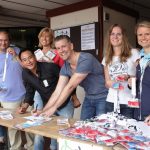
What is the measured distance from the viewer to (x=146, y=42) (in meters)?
2.17

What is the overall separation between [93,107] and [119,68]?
41 cm

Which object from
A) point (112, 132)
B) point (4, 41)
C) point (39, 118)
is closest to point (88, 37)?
point (4, 41)

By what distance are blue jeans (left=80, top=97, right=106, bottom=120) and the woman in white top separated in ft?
0.16

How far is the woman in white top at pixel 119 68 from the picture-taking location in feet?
7.49

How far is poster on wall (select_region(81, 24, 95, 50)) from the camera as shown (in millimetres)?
4766

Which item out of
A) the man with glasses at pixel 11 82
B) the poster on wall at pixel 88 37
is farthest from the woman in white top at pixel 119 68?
the poster on wall at pixel 88 37

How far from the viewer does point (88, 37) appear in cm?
483

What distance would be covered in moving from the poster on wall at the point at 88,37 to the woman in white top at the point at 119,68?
234cm

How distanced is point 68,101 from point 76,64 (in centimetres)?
50

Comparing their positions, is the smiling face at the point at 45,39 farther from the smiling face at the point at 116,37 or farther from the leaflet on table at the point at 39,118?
the leaflet on table at the point at 39,118

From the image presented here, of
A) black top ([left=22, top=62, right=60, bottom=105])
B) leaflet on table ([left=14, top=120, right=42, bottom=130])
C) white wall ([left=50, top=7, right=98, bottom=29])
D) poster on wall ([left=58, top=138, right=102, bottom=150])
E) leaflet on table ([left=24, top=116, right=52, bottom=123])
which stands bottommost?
poster on wall ([left=58, top=138, right=102, bottom=150])

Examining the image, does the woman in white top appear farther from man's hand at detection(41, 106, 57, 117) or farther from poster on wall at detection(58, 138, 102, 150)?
poster on wall at detection(58, 138, 102, 150)

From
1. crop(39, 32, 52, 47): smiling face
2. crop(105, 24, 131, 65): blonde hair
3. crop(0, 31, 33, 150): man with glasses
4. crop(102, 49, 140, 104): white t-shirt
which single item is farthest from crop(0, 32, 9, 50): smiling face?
crop(102, 49, 140, 104): white t-shirt

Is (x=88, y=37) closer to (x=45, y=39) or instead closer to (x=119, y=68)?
(x=45, y=39)
